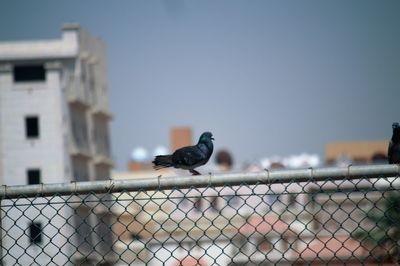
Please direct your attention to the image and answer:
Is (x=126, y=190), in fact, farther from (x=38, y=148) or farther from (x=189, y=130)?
(x=189, y=130)

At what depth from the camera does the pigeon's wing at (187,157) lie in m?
6.84

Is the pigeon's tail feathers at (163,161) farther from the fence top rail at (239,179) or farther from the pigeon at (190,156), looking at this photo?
the fence top rail at (239,179)

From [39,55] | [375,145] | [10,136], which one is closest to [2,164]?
[10,136]

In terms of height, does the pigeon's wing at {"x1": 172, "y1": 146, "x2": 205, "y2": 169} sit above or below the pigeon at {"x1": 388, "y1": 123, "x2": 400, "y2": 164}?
above

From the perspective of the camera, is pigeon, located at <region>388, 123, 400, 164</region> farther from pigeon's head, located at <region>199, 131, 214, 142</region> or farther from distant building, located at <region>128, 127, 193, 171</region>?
distant building, located at <region>128, 127, 193, 171</region>

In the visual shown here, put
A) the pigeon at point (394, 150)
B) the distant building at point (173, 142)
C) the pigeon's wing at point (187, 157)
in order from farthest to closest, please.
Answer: the distant building at point (173, 142)
the pigeon at point (394, 150)
the pigeon's wing at point (187, 157)

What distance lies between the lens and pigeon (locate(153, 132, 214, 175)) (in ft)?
22.5

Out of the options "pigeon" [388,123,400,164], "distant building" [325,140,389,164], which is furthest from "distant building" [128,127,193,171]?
"pigeon" [388,123,400,164]

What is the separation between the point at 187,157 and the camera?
6.90 meters

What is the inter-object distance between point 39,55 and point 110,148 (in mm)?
12802

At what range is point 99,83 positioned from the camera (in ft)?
224

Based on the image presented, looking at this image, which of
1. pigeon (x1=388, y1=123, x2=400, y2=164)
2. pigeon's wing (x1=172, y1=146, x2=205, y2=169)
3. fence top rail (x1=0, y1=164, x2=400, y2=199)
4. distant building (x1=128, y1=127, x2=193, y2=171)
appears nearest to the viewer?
fence top rail (x1=0, y1=164, x2=400, y2=199)

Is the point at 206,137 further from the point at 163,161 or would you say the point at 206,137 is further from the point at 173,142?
the point at 173,142

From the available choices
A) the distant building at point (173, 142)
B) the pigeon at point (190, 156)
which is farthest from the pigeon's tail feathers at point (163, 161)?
the distant building at point (173, 142)
